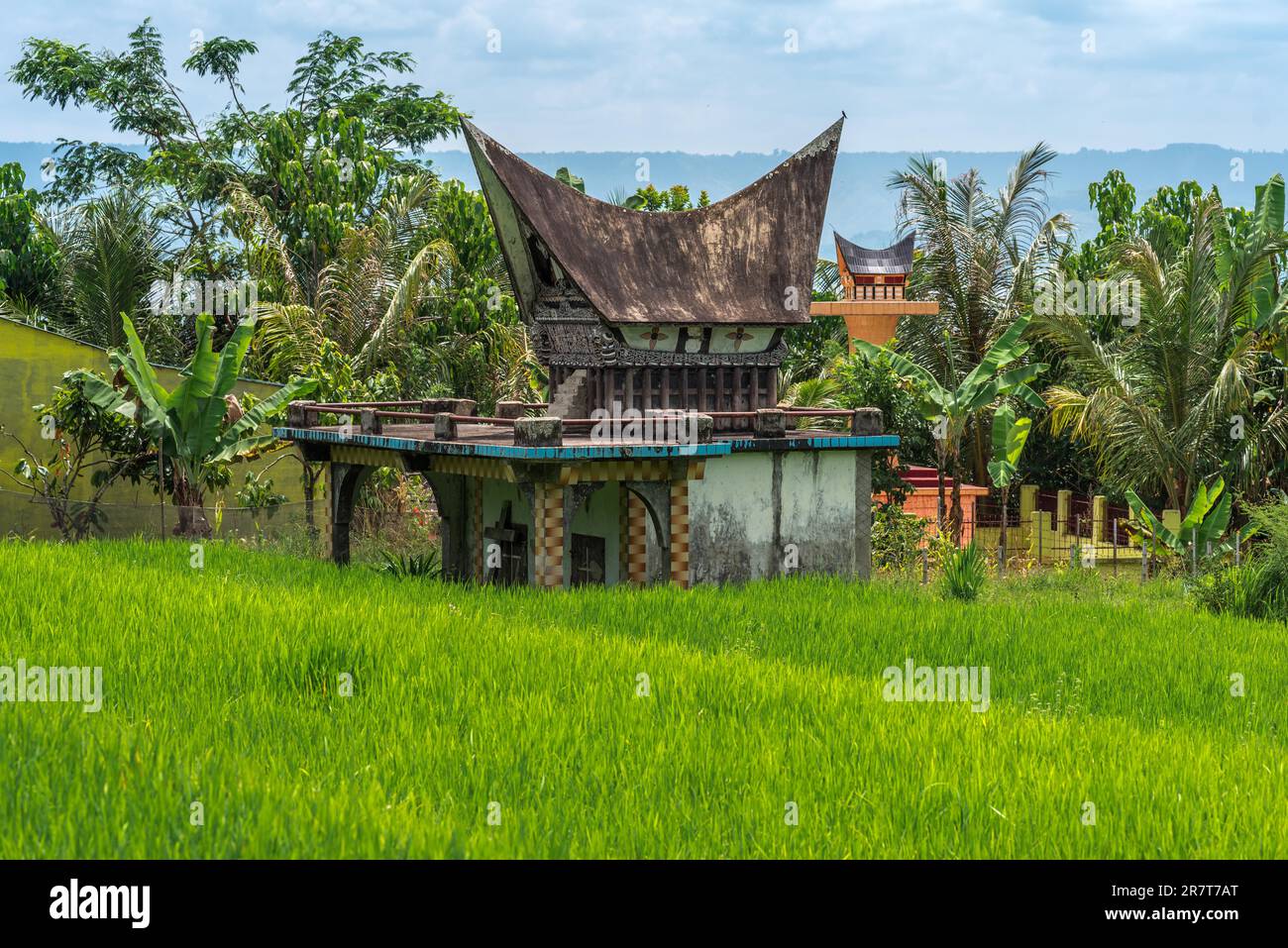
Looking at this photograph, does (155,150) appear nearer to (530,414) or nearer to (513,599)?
(530,414)

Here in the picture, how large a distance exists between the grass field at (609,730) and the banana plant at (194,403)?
439 cm

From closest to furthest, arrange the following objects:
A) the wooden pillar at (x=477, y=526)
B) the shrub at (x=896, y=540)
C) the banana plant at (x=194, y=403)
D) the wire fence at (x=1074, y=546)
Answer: the banana plant at (x=194, y=403) → the wooden pillar at (x=477, y=526) → the wire fence at (x=1074, y=546) → the shrub at (x=896, y=540)

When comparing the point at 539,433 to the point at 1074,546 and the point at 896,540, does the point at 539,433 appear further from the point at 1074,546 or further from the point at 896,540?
the point at 1074,546

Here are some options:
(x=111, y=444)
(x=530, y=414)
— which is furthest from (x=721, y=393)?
(x=111, y=444)

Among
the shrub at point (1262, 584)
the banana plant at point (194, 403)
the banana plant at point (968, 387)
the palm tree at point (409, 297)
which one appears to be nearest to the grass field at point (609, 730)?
the shrub at point (1262, 584)

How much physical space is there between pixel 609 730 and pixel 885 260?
22029 millimetres

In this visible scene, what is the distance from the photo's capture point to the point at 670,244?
68.2ft

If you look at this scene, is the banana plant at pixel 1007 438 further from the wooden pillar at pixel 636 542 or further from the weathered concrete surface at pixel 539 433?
the weathered concrete surface at pixel 539 433

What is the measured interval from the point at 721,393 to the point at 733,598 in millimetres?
4588

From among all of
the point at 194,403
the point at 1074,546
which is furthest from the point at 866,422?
the point at 194,403

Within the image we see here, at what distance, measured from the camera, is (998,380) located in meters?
24.3

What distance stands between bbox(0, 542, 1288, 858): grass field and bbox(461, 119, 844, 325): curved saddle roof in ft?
16.4

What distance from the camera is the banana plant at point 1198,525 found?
2180 centimetres
